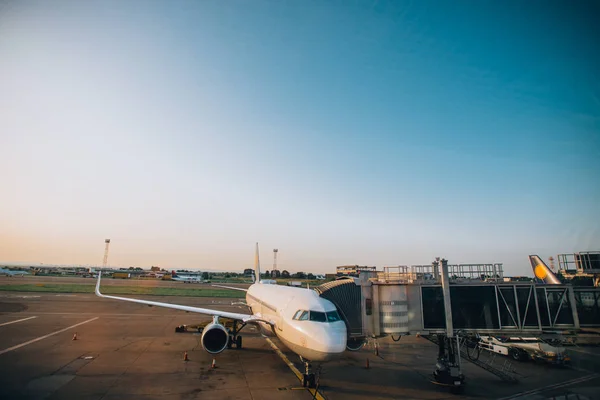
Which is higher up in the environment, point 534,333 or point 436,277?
point 436,277

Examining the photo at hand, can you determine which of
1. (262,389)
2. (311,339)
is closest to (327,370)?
(262,389)

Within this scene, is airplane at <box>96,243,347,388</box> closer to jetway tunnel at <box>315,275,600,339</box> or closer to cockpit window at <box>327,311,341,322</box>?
cockpit window at <box>327,311,341,322</box>

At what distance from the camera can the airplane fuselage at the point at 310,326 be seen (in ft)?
44.3

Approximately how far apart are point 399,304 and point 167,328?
23.3 m

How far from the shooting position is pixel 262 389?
1503 centimetres

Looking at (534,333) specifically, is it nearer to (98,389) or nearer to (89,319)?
(98,389)

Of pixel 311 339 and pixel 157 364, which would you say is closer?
pixel 311 339

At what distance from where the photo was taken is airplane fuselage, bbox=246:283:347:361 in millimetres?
13492

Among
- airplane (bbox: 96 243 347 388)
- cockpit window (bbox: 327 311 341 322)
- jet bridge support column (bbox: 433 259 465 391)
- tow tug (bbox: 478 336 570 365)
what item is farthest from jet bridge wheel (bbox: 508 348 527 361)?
cockpit window (bbox: 327 311 341 322)

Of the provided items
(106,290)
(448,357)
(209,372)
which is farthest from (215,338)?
(106,290)

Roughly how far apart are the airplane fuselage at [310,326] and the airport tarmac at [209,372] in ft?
7.41

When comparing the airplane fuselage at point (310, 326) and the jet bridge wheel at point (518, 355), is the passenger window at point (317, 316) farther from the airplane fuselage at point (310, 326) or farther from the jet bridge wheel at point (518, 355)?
the jet bridge wheel at point (518, 355)

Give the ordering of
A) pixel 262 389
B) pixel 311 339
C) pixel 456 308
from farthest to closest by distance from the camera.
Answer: pixel 456 308
pixel 262 389
pixel 311 339

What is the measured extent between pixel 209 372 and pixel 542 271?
25.2m
